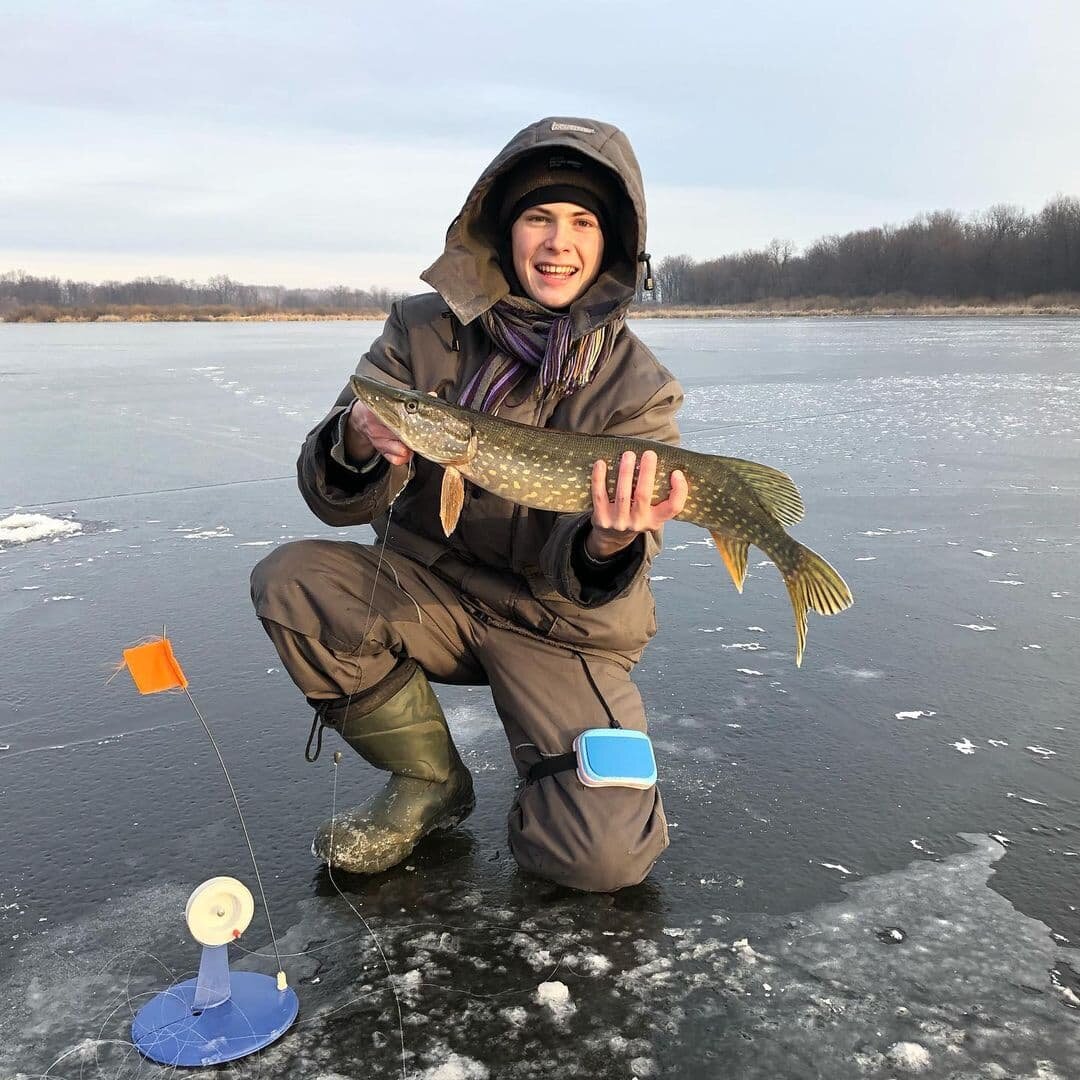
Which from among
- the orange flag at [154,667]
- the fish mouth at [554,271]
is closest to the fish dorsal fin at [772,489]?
the fish mouth at [554,271]

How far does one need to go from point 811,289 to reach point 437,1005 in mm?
84048

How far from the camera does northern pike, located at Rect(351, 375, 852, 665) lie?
2682 mm

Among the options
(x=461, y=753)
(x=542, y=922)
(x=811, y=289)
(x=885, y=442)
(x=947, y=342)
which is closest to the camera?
(x=542, y=922)

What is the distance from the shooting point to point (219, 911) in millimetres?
1799

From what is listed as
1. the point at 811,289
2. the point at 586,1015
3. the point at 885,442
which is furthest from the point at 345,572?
the point at 811,289

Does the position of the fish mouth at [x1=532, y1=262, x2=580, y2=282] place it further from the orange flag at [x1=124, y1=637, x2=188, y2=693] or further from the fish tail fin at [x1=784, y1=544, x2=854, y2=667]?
the orange flag at [x1=124, y1=637, x2=188, y2=693]

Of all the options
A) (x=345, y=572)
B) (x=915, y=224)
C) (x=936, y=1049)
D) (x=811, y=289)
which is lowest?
(x=936, y=1049)

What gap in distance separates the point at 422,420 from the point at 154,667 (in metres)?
1.03

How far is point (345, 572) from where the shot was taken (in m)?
2.86

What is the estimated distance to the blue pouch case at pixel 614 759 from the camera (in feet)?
8.02

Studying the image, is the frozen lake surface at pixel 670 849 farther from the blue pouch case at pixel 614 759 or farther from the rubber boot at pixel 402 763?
the blue pouch case at pixel 614 759

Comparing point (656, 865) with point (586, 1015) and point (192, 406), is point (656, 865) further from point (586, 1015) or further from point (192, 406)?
point (192, 406)

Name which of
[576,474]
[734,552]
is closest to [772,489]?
[734,552]

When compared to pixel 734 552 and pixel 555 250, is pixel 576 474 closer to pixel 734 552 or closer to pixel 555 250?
pixel 734 552
